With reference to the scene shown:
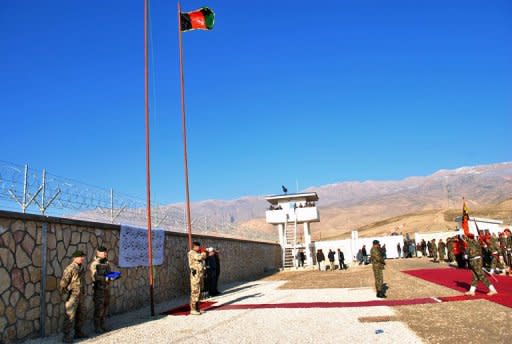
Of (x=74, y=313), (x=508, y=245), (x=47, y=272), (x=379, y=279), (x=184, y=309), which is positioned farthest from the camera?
(x=508, y=245)

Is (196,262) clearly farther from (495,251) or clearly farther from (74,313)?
(495,251)

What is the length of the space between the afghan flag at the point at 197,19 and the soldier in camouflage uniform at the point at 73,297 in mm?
8820

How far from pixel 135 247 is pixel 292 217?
26.6 meters

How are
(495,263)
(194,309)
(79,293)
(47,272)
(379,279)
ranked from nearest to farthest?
1. (79,293)
2. (47,272)
3. (194,309)
4. (379,279)
5. (495,263)

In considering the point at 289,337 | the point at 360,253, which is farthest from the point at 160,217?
the point at 360,253

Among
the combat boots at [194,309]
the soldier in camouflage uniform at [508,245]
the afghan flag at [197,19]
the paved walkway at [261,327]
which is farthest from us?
the soldier in camouflage uniform at [508,245]

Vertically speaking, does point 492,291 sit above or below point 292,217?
below

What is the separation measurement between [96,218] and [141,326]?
10.8ft

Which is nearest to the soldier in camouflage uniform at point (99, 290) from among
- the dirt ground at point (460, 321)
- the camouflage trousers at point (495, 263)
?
A: the dirt ground at point (460, 321)

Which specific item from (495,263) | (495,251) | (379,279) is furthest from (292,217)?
(379,279)

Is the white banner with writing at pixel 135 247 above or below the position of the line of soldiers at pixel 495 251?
above

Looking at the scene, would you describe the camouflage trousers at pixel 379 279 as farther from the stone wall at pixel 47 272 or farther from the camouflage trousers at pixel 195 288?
the stone wall at pixel 47 272

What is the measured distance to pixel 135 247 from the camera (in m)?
12.0

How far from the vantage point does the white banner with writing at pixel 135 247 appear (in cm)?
1133
